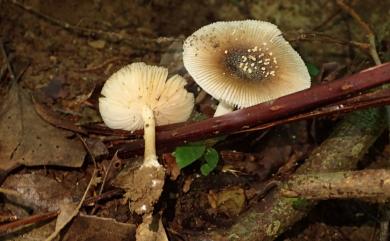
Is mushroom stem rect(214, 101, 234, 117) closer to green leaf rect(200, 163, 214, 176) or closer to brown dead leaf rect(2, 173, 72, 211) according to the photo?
green leaf rect(200, 163, 214, 176)

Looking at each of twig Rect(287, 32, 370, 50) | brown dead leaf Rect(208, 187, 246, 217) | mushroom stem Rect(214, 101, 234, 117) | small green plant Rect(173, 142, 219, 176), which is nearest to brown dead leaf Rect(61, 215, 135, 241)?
small green plant Rect(173, 142, 219, 176)

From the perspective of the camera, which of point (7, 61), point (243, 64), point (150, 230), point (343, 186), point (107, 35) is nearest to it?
point (343, 186)

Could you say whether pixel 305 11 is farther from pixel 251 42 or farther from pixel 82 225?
pixel 82 225

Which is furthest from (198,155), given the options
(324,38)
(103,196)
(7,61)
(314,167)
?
(7,61)

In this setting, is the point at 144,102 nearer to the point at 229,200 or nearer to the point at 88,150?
the point at 88,150

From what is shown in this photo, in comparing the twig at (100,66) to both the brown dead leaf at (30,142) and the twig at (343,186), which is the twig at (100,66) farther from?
the twig at (343,186)

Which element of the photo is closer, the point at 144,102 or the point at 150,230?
the point at 150,230
